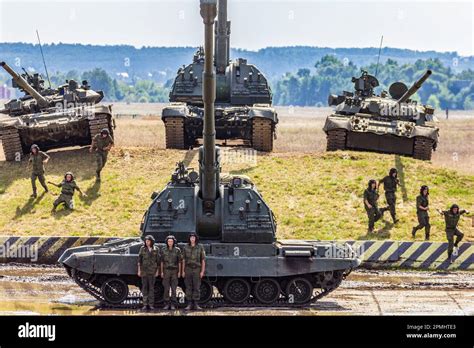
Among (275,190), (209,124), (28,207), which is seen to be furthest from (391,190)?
(28,207)

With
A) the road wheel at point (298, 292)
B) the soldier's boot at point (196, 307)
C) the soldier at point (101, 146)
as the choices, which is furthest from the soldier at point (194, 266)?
the soldier at point (101, 146)

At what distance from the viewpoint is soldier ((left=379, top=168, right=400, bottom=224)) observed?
26234 millimetres

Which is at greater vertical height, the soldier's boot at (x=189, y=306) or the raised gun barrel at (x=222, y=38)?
the raised gun barrel at (x=222, y=38)

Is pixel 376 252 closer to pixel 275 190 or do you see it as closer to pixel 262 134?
pixel 275 190

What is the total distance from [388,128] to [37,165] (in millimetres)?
12015

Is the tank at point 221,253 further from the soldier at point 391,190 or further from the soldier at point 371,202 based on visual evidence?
the soldier at point 391,190

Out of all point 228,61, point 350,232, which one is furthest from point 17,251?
point 228,61

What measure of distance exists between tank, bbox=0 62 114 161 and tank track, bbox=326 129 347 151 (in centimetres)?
718

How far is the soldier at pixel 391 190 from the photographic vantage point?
26234 millimetres

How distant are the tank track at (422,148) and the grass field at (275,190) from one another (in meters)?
1.13

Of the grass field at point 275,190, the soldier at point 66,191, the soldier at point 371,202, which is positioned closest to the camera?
the soldier at point 371,202

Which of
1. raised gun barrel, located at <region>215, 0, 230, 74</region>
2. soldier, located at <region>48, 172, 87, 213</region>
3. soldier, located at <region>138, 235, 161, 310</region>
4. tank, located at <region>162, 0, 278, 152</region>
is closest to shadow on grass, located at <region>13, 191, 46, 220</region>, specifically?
soldier, located at <region>48, 172, 87, 213</region>

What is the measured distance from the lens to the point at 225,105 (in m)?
36.8
